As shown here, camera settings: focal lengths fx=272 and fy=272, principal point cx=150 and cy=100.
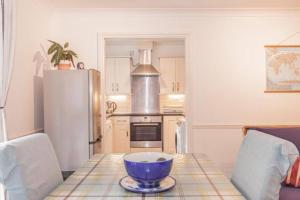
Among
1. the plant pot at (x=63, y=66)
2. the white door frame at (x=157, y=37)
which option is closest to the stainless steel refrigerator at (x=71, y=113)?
the plant pot at (x=63, y=66)

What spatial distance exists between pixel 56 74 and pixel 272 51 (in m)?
2.89

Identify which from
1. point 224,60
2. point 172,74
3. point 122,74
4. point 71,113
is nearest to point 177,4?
point 224,60

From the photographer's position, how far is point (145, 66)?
20.3ft

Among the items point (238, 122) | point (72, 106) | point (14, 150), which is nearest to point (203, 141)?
point (238, 122)

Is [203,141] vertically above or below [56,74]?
below

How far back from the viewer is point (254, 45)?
3.82m

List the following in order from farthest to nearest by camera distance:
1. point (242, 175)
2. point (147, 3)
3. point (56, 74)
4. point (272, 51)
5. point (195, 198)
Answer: point (272, 51), point (147, 3), point (56, 74), point (242, 175), point (195, 198)

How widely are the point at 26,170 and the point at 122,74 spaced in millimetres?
4887

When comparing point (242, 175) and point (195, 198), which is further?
point (242, 175)

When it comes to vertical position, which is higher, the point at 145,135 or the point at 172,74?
the point at 172,74

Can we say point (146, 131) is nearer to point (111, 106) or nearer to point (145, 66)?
point (111, 106)

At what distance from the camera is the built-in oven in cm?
594

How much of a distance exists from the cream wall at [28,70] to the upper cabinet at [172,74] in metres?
3.09

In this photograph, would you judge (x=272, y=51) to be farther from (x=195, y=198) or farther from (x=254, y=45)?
A: (x=195, y=198)
